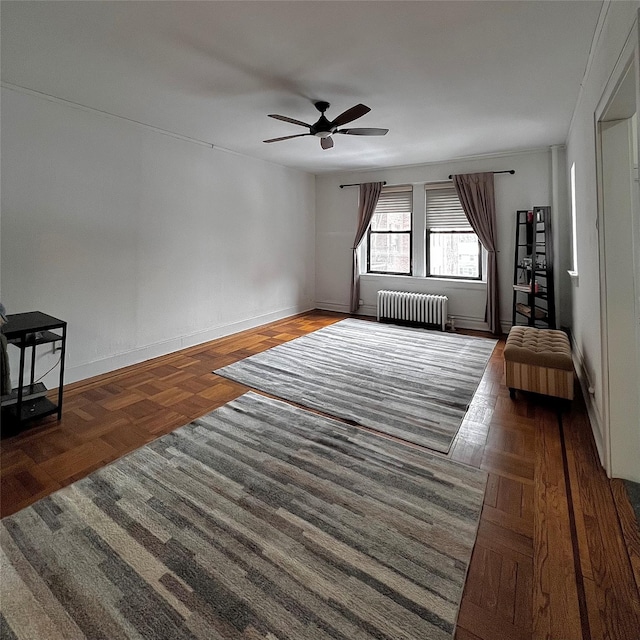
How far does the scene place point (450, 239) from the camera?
602cm

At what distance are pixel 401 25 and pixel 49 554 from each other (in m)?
3.49

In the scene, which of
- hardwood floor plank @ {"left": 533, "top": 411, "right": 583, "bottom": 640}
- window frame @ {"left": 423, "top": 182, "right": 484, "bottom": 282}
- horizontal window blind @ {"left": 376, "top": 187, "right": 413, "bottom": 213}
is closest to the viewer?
hardwood floor plank @ {"left": 533, "top": 411, "right": 583, "bottom": 640}

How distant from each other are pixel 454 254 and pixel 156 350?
16.2ft

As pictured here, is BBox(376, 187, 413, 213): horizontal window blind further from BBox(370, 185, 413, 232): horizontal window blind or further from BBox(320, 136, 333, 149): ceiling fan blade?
BBox(320, 136, 333, 149): ceiling fan blade

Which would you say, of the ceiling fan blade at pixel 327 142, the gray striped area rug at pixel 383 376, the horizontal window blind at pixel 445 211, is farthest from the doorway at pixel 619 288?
the horizontal window blind at pixel 445 211

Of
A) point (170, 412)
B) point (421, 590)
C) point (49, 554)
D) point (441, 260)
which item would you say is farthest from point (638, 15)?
point (441, 260)

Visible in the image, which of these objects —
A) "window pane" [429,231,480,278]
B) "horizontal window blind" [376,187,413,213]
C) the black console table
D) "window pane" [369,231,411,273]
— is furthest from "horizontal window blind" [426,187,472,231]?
the black console table

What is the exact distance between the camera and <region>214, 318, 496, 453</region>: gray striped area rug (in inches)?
112

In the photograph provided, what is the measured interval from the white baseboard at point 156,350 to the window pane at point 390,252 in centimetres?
219

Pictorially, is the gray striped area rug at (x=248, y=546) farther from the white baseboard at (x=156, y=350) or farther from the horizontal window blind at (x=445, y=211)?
the horizontal window blind at (x=445, y=211)

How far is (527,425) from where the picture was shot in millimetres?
2723

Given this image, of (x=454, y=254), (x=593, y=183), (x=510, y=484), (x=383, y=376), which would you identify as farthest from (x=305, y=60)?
(x=454, y=254)

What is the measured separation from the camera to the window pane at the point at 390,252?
6477mm

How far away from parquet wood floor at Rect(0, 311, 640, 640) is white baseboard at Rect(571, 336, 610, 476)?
60 millimetres
